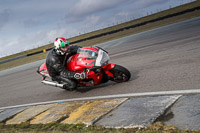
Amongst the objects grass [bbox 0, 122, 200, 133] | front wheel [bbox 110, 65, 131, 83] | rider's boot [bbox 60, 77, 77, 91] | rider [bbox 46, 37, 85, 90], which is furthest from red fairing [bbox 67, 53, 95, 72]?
grass [bbox 0, 122, 200, 133]

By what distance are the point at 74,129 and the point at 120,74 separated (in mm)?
2773

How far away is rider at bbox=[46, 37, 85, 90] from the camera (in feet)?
21.5

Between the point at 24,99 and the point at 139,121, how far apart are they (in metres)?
5.31

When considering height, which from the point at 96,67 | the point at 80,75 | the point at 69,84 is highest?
the point at 96,67

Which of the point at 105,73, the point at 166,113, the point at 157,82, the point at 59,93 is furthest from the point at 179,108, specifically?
the point at 59,93

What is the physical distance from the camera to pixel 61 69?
6754mm

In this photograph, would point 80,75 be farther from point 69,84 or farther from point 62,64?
point 62,64

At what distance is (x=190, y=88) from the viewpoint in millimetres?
4781

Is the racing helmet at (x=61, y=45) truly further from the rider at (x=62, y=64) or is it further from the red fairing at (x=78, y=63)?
the red fairing at (x=78, y=63)

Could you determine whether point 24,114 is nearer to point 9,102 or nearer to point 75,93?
point 75,93

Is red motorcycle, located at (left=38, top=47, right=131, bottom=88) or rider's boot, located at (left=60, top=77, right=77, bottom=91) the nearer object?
red motorcycle, located at (left=38, top=47, right=131, bottom=88)

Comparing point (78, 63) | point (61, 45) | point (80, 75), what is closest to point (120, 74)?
point (80, 75)

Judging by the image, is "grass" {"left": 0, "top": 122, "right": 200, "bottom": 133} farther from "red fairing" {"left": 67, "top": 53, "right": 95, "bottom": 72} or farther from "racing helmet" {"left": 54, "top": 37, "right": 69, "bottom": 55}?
"racing helmet" {"left": 54, "top": 37, "right": 69, "bottom": 55}

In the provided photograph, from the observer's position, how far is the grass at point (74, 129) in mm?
3307
